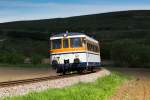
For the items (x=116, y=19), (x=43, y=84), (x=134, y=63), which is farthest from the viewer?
(x=116, y=19)

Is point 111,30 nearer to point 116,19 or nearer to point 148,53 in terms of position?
point 116,19

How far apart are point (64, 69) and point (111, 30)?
123205 millimetres

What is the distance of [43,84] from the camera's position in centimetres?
2102

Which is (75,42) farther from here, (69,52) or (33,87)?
(33,87)

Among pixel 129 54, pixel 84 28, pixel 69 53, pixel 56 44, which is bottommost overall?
pixel 129 54

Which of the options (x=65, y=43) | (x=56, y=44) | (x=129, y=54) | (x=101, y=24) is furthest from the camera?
(x=101, y=24)

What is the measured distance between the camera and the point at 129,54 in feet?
275

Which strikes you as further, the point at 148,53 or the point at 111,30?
the point at 111,30

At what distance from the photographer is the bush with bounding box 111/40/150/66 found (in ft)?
269

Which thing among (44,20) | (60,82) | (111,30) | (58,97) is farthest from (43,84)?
(44,20)

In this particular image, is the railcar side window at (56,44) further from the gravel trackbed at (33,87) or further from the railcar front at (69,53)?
the gravel trackbed at (33,87)

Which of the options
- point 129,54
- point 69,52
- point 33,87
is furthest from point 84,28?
point 33,87

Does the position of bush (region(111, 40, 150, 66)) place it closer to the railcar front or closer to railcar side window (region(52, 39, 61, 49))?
railcar side window (region(52, 39, 61, 49))

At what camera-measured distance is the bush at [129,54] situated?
81875 mm
